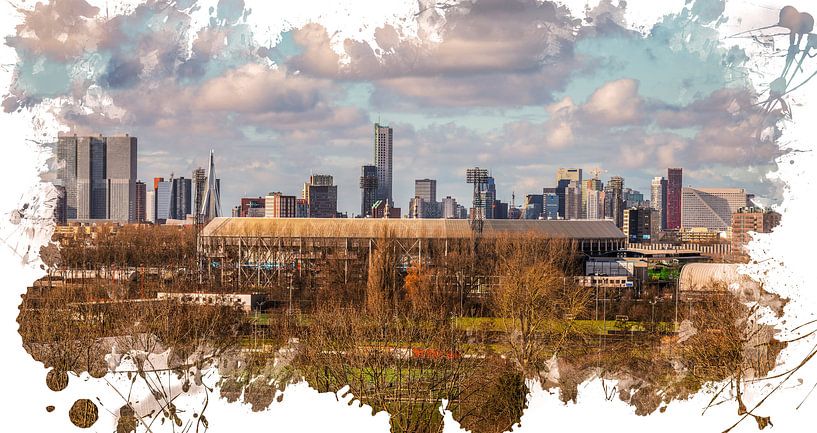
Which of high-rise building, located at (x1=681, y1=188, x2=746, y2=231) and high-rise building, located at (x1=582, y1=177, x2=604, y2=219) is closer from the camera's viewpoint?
high-rise building, located at (x1=681, y1=188, x2=746, y2=231)

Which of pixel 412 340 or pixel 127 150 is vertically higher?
pixel 127 150

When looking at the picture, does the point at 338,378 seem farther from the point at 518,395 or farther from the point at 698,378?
the point at 698,378

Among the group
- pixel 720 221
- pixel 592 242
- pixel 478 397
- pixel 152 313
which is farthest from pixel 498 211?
pixel 478 397

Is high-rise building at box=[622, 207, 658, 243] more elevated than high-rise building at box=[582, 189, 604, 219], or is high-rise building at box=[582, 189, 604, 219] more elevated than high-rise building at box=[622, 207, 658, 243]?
high-rise building at box=[582, 189, 604, 219]

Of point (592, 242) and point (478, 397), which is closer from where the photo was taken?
point (478, 397)

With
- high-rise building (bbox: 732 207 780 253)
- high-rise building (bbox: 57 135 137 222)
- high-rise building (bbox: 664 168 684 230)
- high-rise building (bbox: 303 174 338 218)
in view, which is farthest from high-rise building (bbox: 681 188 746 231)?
high-rise building (bbox: 732 207 780 253)

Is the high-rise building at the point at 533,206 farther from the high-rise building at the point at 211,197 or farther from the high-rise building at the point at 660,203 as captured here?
the high-rise building at the point at 211,197

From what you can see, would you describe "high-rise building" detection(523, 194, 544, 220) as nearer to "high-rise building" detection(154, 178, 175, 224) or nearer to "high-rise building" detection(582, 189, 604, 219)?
"high-rise building" detection(582, 189, 604, 219)
